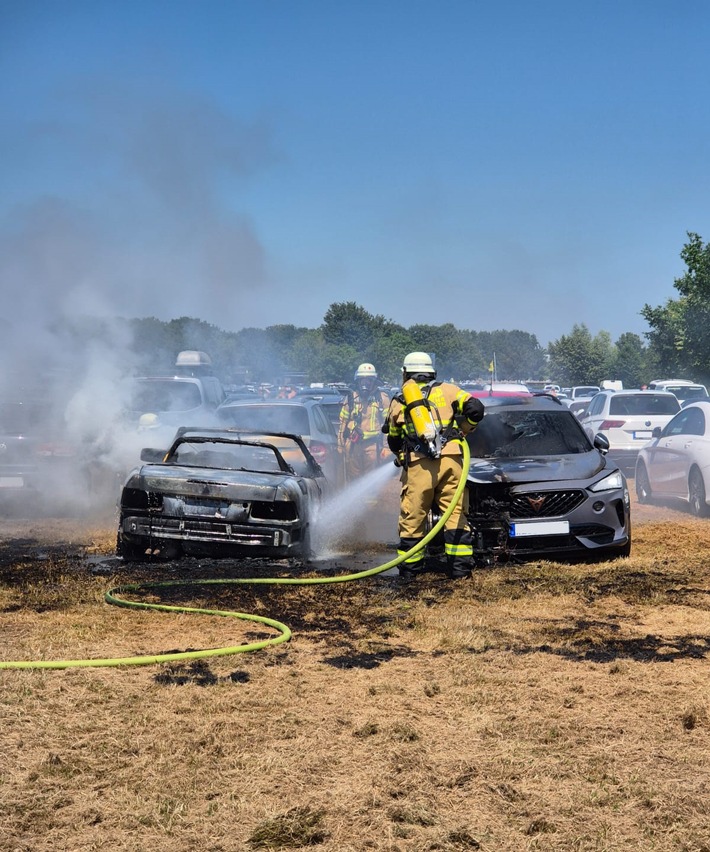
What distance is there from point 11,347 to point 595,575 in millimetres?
12225

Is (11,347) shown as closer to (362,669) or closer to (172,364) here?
(172,364)

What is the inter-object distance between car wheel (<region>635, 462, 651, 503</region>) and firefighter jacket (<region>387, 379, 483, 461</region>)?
786 centimetres

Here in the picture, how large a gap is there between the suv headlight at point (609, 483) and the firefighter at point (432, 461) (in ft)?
4.39

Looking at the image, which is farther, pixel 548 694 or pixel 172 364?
pixel 172 364

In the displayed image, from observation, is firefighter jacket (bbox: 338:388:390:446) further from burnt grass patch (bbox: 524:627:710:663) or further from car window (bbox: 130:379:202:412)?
burnt grass patch (bbox: 524:627:710:663)

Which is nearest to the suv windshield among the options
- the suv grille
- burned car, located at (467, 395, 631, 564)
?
burned car, located at (467, 395, 631, 564)

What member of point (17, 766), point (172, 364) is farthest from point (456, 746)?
point (172, 364)

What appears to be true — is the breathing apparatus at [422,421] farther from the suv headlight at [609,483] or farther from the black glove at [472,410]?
the suv headlight at [609,483]

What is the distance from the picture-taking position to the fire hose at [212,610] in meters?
5.85

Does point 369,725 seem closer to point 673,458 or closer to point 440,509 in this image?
point 440,509

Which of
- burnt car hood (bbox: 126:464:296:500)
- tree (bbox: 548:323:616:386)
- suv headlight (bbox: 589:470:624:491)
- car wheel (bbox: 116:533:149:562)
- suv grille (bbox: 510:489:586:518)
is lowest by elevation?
car wheel (bbox: 116:533:149:562)

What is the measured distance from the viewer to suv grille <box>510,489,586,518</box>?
9.42 m

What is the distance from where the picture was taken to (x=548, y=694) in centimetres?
528

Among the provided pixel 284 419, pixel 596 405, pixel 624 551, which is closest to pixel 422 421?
pixel 624 551
